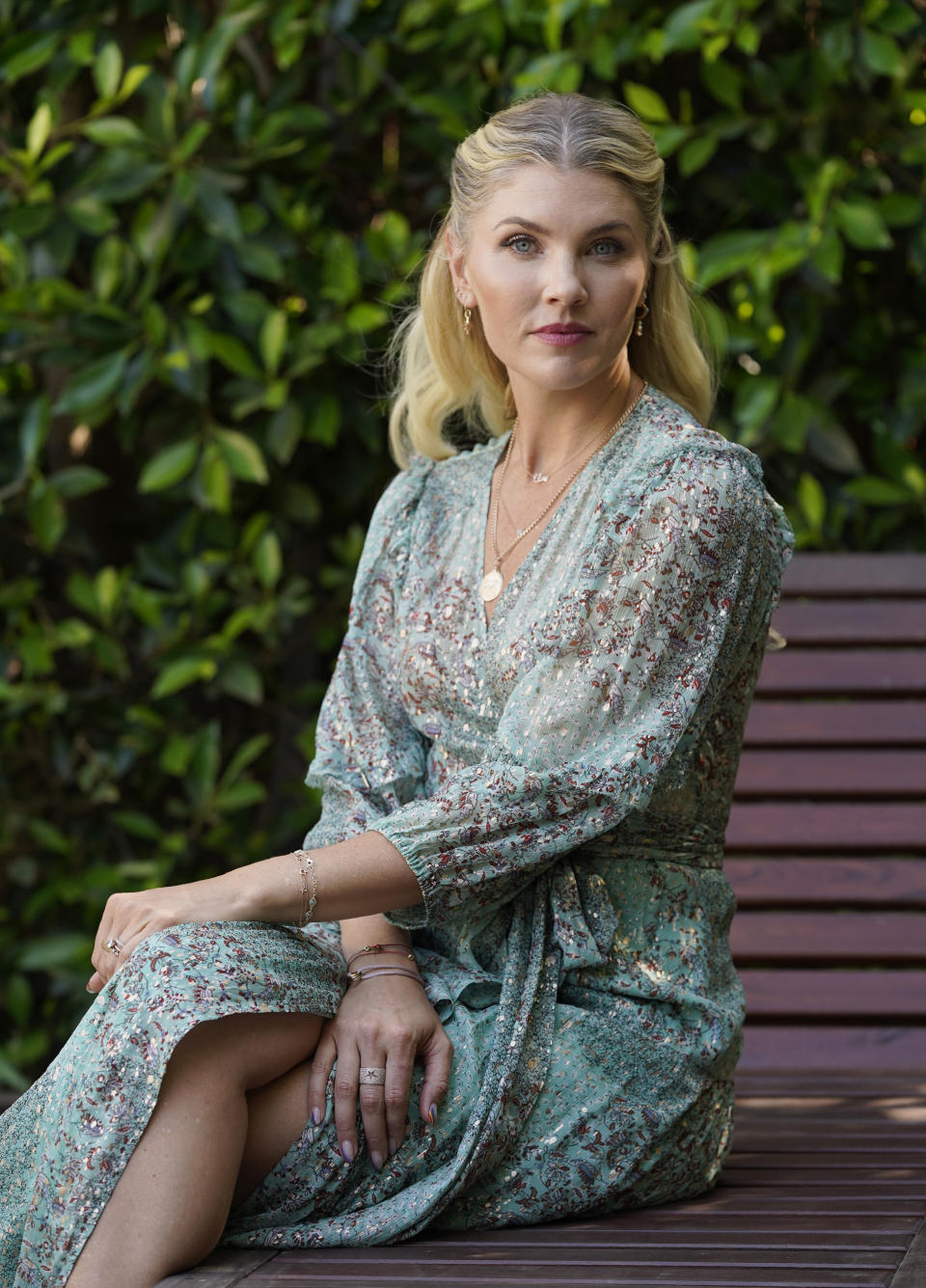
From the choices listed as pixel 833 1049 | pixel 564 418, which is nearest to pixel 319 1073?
pixel 564 418

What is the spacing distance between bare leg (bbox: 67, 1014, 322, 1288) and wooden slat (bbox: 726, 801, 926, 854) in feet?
5.19

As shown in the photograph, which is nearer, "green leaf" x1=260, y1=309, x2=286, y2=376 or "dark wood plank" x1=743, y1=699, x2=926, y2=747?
"dark wood plank" x1=743, y1=699, x2=926, y2=747

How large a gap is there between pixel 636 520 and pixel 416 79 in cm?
202

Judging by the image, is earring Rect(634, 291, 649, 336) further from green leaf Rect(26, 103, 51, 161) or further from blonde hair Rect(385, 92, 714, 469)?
green leaf Rect(26, 103, 51, 161)

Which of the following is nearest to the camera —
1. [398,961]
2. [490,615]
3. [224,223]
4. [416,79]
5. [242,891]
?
[242,891]

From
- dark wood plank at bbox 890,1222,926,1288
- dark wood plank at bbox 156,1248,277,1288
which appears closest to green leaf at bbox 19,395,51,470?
Result: dark wood plank at bbox 156,1248,277,1288

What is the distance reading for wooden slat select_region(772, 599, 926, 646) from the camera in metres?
3.39

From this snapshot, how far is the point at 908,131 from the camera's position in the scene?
3576 mm

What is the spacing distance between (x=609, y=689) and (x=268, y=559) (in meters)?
1.77

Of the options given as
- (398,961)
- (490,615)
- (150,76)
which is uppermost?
(150,76)

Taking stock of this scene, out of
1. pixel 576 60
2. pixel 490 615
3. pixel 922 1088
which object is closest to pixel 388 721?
pixel 490 615

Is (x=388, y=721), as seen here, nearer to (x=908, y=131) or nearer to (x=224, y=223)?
(x=224, y=223)

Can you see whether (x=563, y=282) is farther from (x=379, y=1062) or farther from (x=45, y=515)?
(x=45, y=515)

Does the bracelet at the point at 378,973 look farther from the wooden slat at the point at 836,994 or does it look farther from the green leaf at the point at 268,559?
the green leaf at the point at 268,559
